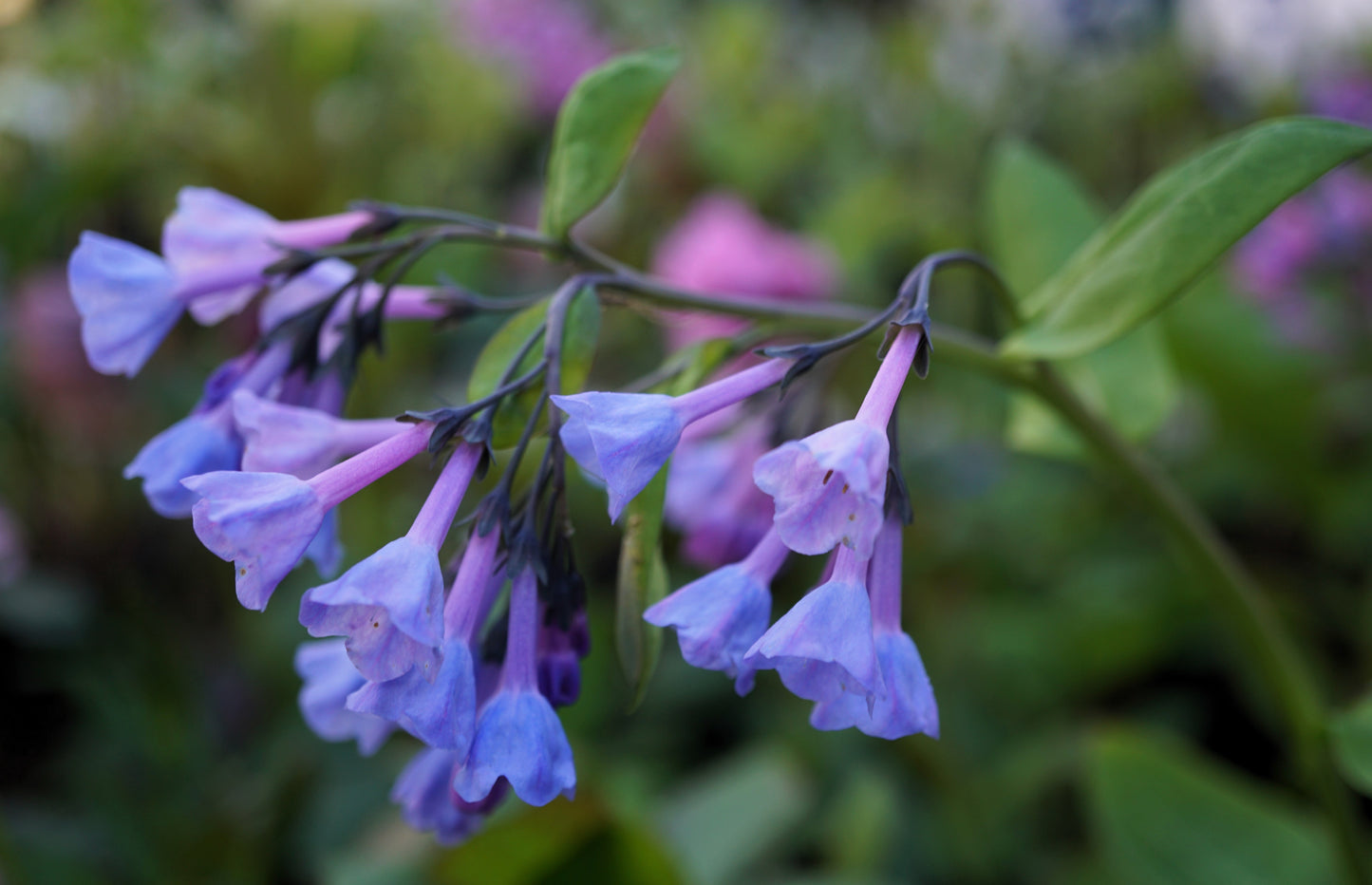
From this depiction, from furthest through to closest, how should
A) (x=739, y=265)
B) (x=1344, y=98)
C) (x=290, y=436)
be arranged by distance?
(x=1344, y=98) < (x=739, y=265) < (x=290, y=436)

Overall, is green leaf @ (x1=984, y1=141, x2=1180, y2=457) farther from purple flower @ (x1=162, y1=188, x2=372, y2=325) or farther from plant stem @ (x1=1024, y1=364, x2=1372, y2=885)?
purple flower @ (x1=162, y1=188, x2=372, y2=325)

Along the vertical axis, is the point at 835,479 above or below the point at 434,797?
above

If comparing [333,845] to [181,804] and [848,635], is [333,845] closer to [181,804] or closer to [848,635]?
[181,804]

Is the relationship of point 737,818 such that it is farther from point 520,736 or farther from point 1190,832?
point 520,736

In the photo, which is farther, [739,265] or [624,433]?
[739,265]

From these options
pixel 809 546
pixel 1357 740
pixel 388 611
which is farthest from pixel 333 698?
pixel 1357 740

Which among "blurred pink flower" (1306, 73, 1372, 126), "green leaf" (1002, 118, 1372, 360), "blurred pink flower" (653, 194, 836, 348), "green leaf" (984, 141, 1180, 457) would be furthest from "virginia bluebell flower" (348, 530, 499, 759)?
"blurred pink flower" (1306, 73, 1372, 126)

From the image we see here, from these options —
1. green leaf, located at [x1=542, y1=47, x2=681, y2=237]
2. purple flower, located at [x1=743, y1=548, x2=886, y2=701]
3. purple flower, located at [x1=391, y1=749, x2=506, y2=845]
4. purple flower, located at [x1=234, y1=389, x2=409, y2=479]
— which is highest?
green leaf, located at [x1=542, y1=47, x2=681, y2=237]
